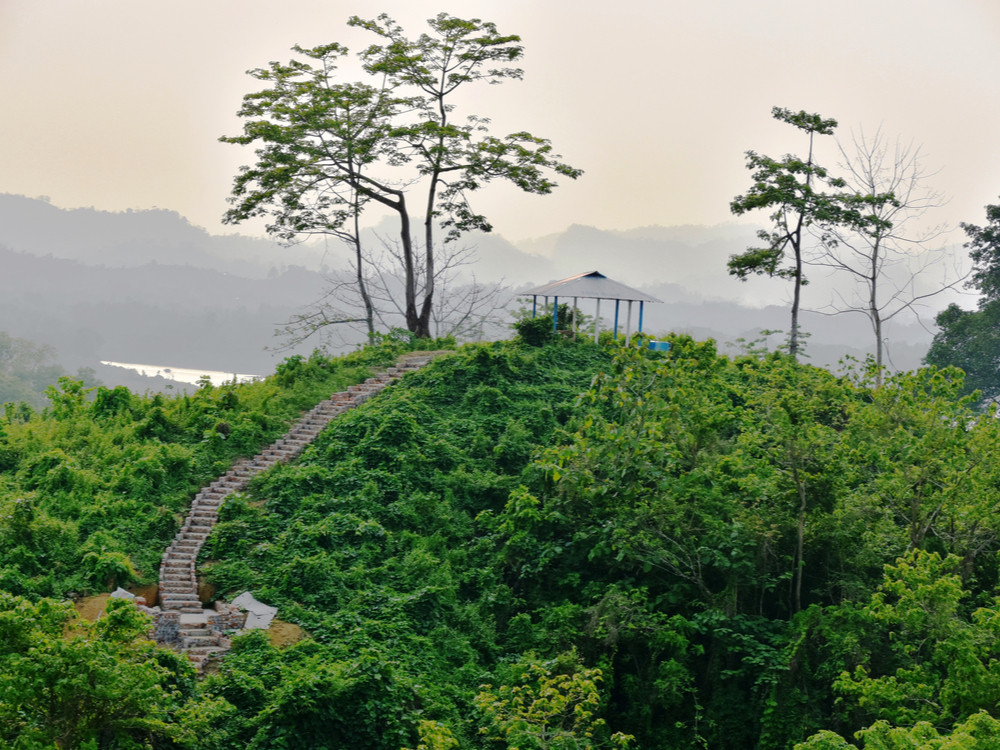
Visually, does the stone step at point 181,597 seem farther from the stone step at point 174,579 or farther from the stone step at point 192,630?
the stone step at point 192,630

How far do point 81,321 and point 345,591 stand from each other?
70626 millimetres

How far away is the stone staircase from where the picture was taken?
13.7 meters

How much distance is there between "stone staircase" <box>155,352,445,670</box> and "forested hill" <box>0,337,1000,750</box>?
0.43 m

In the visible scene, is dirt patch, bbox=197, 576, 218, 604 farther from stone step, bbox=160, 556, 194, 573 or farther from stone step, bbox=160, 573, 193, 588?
stone step, bbox=160, 556, 194, 573

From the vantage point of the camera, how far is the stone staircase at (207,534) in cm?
1366

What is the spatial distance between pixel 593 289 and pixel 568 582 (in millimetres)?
11739

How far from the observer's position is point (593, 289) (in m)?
26.0

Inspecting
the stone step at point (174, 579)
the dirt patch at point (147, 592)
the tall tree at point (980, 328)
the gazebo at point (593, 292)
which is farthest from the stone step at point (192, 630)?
the tall tree at point (980, 328)

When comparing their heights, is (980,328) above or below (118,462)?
above

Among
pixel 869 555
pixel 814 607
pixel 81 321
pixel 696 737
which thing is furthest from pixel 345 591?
pixel 81 321

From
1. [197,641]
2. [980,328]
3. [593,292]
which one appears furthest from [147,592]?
[980,328]

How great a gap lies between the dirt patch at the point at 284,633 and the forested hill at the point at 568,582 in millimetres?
249

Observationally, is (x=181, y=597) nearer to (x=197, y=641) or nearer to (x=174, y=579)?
(x=174, y=579)

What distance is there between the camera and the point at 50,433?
20.3 m
